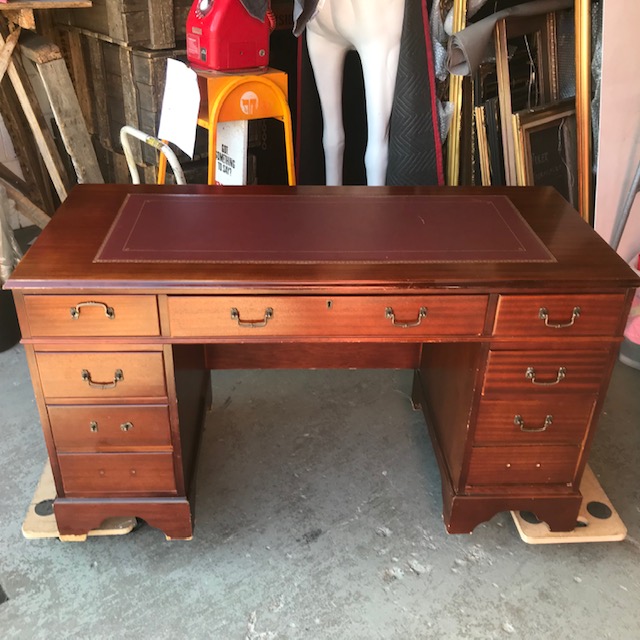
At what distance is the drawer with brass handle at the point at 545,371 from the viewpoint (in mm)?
1484

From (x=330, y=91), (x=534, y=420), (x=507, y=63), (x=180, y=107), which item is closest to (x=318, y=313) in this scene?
(x=534, y=420)

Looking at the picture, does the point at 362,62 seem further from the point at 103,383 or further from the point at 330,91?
the point at 103,383

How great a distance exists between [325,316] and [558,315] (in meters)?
0.49

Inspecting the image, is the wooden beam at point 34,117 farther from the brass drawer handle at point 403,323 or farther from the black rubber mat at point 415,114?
the brass drawer handle at point 403,323

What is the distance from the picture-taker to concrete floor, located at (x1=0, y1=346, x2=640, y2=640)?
4.99 feet

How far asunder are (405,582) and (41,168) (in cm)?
222

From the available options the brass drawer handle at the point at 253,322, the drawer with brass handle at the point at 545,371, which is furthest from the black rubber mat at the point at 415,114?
the brass drawer handle at the point at 253,322

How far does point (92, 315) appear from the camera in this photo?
4.49 feet

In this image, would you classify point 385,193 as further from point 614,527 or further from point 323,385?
point 614,527

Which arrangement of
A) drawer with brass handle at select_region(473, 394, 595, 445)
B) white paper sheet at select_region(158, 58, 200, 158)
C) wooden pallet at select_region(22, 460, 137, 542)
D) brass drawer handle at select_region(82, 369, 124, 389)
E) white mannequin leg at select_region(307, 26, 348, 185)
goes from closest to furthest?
brass drawer handle at select_region(82, 369, 124, 389) → drawer with brass handle at select_region(473, 394, 595, 445) → wooden pallet at select_region(22, 460, 137, 542) → white paper sheet at select_region(158, 58, 200, 158) → white mannequin leg at select_region(307, 26, 348, 185)

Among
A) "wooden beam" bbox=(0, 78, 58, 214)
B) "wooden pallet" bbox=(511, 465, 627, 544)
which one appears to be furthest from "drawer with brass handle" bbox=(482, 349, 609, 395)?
"wooden beam" bbox=(0, 78, 58, 214)

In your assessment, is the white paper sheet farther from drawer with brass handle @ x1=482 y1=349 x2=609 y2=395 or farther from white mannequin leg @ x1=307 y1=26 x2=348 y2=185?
drawer with brass handle @ x1=482 y1=349 x2=609 y2=395

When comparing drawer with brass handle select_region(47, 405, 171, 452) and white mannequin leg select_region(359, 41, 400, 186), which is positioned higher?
white mannequin leg select_region(359, 41, 400, 186)

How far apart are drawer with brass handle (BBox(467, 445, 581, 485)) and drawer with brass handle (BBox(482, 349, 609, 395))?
0.17 m
